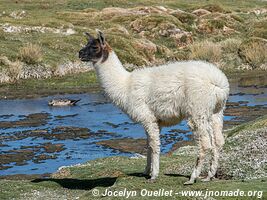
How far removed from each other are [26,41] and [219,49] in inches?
770

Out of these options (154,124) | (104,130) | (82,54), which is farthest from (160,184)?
(104,130)

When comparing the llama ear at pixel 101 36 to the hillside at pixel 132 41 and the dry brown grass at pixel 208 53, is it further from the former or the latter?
the dry brown grass at pixel 208 53

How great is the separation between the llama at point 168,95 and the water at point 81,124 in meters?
9.30

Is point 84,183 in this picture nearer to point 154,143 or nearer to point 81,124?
point 154,143

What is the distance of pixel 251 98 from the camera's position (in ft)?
133

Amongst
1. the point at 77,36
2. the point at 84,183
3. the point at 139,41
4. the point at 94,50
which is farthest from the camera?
the point at 139,41

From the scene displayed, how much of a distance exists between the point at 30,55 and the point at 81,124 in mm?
16033

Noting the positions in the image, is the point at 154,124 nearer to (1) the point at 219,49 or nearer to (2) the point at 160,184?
(2) the point at 160,184

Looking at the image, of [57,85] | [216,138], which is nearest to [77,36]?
[57,85]

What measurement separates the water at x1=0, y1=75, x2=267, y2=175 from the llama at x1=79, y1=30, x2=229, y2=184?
9.30 metres

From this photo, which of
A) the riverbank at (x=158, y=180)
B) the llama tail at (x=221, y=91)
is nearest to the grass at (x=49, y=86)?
the riverbank at (x=158, y=180)

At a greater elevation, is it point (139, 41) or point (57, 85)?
point (139, 41)

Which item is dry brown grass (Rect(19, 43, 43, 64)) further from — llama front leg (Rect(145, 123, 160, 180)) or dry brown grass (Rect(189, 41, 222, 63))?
llama front leg (Rect(145, 123, 160, 180))

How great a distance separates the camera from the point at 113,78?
14.3 metres
